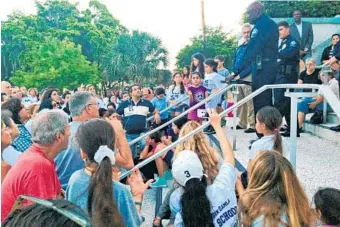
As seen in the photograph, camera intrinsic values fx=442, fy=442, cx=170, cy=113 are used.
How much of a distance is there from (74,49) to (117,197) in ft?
50.7

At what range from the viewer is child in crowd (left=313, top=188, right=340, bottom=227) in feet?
7.11

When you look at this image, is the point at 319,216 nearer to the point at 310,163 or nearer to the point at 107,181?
the point at 107,181

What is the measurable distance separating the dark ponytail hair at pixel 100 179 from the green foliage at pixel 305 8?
526 inches

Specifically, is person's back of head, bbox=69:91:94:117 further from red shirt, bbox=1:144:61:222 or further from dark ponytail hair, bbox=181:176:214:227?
dark ponytail hair, bbox=181:176:214:227

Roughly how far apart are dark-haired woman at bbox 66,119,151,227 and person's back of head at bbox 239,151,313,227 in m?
0.55

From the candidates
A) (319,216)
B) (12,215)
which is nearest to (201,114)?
(319,216)

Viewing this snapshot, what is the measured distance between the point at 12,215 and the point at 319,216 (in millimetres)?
1665

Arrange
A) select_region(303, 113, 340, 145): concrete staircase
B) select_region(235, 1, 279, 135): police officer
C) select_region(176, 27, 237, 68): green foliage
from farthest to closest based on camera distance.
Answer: select_region(176, 27, 237, 68): green foliage, select_region(303, 113, 340, 145): concrete staircase, select_region(235, 1, 279, 135): police officer

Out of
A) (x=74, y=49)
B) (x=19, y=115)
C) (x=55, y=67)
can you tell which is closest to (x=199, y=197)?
(x=19, y=115)

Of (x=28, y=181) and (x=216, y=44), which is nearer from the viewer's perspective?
(x=28, y=181)

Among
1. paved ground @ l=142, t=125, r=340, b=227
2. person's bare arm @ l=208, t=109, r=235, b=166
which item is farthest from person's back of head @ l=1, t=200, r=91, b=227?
paved ground @ l=142, t=125, r=340, b=227

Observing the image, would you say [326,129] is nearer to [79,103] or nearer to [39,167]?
[79,103]

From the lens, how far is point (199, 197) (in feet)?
6.95

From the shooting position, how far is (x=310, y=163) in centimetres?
486
